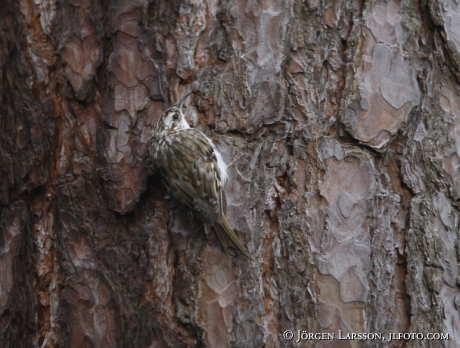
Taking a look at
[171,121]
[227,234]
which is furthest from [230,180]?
[171,121]

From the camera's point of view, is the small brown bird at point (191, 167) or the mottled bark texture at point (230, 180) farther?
the small brown bird at point (191, 167)

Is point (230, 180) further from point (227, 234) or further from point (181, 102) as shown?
point (181, 102)

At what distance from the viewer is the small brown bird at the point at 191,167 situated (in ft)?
7.37

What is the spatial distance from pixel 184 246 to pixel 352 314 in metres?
0.64

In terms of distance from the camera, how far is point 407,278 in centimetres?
218

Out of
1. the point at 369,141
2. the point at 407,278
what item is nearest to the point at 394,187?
the point at 369,141

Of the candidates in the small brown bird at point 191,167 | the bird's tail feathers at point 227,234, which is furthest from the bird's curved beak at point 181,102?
the bird's tail feathers at point 227,234

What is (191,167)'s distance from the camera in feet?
8.57

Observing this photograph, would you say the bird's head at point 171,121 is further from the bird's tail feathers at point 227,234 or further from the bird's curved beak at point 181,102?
the bird's tail feathers at point 227,234

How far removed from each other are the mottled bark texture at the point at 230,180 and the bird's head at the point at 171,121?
0.03 meters

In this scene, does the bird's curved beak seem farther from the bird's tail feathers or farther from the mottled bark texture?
the bird's tail feathers

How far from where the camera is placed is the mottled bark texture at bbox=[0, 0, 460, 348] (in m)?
2.14

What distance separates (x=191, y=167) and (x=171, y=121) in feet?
1.12

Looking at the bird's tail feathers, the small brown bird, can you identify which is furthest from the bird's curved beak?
the bird's tail feathers
